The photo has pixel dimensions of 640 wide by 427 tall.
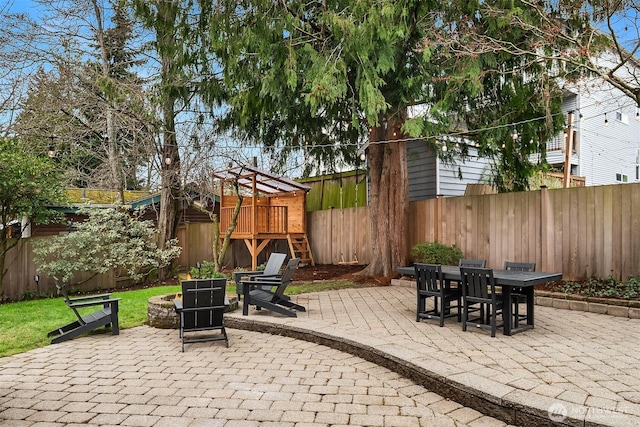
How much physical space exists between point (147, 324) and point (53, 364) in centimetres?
213

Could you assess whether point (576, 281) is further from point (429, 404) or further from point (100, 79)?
point (100, 79)

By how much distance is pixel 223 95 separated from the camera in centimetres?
1012

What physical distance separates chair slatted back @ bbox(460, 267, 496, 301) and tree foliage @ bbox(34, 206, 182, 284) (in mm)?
8674

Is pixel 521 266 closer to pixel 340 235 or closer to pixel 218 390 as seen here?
pixel 218 390

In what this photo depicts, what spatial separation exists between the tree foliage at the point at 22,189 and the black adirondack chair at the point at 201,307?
6268 millimetres

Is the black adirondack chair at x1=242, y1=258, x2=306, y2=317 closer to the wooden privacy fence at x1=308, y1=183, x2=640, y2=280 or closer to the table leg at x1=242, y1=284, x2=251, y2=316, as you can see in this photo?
the table leg at x1=242, y1=284, x2=251, y2=316

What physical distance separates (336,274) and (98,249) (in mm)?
6233

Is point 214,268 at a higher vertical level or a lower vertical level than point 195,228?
lower

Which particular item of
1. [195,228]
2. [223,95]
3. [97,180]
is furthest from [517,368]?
[97,180]

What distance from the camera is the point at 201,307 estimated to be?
18.2 feet

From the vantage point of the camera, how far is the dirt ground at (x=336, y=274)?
10555 mm

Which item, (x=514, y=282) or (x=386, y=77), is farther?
(x=386, y=77)

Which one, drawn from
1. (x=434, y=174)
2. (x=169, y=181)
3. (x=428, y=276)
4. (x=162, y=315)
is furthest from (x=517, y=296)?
(x=169, y=181)

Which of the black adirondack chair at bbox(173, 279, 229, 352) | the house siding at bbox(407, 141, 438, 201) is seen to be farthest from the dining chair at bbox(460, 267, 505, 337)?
the house siding at bbox(407, 141, 438, 201)
